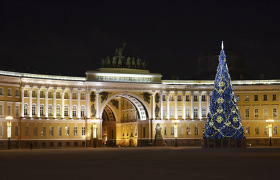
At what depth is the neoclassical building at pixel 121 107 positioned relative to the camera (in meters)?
99.4

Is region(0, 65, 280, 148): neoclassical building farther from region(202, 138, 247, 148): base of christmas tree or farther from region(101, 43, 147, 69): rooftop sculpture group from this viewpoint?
region(202, 138, 247, 148): base of christmas tree

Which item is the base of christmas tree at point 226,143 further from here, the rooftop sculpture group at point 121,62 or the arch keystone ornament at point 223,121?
the rooftop sculpture group at point 121,62

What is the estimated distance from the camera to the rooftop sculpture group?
109 m

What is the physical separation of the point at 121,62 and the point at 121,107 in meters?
14.1

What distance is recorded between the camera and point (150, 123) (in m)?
111

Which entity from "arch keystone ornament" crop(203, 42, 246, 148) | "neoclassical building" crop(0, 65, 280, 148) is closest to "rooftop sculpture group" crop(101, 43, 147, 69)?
"neoclassical building" crop(0, 65, 280, 148)

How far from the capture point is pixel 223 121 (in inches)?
3024

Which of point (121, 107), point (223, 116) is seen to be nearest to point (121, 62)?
point (121, 107)

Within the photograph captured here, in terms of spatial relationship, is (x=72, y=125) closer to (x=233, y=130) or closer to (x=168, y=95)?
(x=168, y=95)

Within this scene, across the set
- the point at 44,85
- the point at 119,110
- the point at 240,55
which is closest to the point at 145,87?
the point at 119,110

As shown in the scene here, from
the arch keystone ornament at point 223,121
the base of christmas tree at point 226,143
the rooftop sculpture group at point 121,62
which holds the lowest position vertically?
the base of christmas tree at point 226,143

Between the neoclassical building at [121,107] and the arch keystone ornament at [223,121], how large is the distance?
2357 centimetres

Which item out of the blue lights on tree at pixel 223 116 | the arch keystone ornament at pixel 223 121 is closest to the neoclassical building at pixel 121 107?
the arch keystone ornament at pixel 223 121

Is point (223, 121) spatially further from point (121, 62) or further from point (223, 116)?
point (121, 62)
